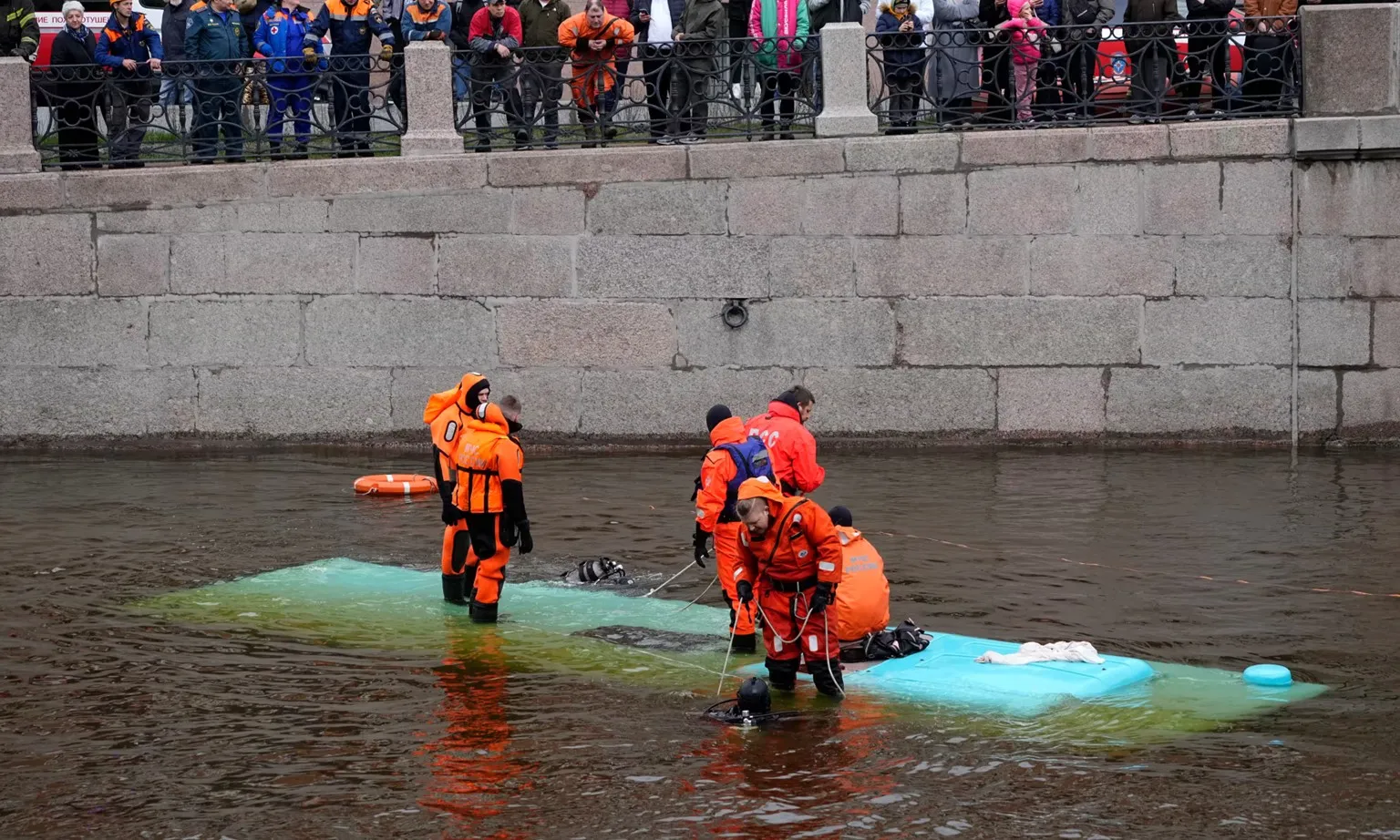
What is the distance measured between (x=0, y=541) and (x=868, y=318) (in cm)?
754

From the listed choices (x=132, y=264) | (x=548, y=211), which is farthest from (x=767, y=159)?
(x=132, y=264)

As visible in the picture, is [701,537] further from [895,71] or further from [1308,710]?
[895,71]

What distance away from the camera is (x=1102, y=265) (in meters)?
15.6

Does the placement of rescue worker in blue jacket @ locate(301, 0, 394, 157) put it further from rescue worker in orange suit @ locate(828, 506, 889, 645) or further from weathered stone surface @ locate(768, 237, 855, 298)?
rescue worker in orange suit @ locate(828, 506, 889, 645)

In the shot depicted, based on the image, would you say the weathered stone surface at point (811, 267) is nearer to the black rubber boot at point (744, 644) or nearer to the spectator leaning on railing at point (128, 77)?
the spectator leaning on railing at point (128, 77)

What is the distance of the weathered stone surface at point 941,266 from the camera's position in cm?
1566

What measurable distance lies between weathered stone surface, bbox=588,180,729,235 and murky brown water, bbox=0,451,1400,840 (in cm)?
254

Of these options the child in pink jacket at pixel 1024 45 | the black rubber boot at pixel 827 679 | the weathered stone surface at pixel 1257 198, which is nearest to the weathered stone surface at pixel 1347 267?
the weathered stone surface at pixel 1257 198

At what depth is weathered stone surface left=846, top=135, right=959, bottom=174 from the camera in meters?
15.6

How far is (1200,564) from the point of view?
11383 mm

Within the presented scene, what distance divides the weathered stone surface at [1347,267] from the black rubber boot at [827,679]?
8.44m

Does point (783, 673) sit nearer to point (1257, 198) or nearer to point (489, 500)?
point (489, 500)

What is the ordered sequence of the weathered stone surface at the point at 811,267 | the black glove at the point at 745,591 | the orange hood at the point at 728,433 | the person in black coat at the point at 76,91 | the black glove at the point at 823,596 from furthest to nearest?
the person in black coat at the point at 76,91 → the weathered stone surface at the point at 811,267 → the orange hood at the point at 728,433 → the black glove at the point at 745,591 → the black glove at the point at 823,596

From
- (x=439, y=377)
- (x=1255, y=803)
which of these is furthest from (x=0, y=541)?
(x=1255, y=803)
